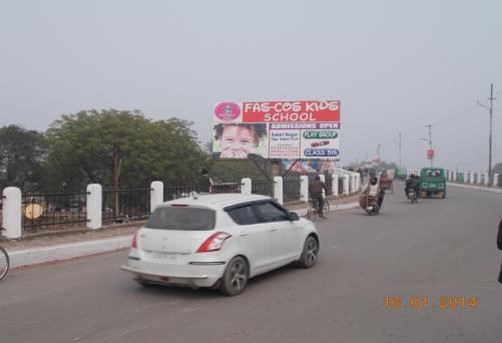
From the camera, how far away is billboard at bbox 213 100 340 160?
32625 mm

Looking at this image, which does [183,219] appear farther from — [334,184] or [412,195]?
[334,184]

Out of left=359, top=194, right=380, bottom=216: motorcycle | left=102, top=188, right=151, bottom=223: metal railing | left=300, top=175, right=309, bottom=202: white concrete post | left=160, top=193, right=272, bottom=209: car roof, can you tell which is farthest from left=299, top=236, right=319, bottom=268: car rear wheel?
left=300, top=175, right=309, bottom=202: white concrete post

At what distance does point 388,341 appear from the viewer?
541 cm

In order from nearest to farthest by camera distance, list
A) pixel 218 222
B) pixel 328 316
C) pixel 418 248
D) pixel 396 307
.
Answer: pixel 328 316
pixel 396 307
pixel 218 222
pixel 418 248

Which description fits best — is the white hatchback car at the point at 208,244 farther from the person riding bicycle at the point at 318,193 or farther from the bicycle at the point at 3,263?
the person riding bicycle at the point at 318,193

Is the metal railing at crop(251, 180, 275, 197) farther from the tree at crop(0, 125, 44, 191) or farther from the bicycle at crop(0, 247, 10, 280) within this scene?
the tree at crop(0, 125, 44, 191)

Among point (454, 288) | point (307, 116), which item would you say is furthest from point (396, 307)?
point (307, 116)

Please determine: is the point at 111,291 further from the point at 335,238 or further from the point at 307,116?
the point at 307,116

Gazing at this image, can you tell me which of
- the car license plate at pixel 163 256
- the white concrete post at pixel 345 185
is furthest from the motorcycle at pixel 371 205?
the white concrete post at pixel 345 185

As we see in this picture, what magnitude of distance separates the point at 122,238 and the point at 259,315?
7313mm

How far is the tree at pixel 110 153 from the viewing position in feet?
125

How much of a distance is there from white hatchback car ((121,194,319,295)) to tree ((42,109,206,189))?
30.0 m
